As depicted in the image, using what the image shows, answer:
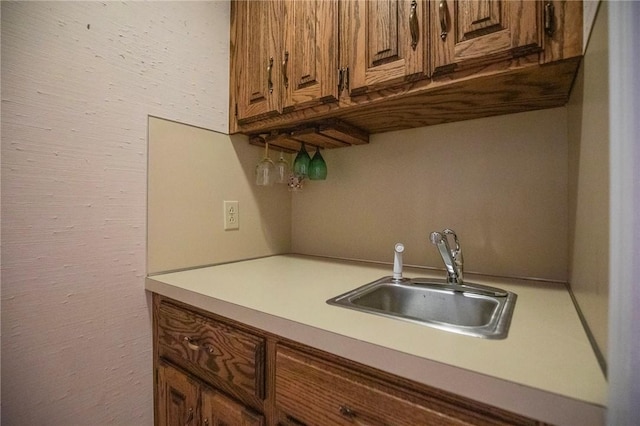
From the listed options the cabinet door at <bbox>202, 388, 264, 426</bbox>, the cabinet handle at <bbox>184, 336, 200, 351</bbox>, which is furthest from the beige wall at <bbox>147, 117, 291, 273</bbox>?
the cabinet door at <bbox>202, 388, 264, 426</bbox>

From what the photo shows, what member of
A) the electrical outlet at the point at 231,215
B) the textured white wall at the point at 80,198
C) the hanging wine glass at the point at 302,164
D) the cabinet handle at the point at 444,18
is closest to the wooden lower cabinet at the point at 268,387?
the textured white wall at the point at 80,198

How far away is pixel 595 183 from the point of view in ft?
1.51

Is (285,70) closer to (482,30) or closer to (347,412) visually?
(482,30)

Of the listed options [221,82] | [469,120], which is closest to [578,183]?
[469,120]

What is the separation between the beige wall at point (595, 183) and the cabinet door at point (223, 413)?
691 mm

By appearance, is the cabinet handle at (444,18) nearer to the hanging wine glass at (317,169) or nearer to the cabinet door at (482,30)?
the cabinet door at (482,30)

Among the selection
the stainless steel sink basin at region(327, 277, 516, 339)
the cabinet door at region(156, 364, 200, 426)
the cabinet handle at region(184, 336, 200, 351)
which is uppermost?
the stainless steel sink basin at region(327, 277, 516, 339)

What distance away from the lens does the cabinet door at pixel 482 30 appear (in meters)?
0.63

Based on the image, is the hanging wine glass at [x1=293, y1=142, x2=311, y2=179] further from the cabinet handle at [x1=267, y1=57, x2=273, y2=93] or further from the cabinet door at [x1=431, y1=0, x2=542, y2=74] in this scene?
the cabinet door at [x1=431, y1=0, x2=542, y2=74]

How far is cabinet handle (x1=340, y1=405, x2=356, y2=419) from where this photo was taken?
1.73 feet

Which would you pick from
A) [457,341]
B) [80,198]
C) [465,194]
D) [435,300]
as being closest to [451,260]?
[435,300]

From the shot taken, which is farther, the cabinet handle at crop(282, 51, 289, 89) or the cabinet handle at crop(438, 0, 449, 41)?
the cabinet handle at crop(282, 51, 289, 89)

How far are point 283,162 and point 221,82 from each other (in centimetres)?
41

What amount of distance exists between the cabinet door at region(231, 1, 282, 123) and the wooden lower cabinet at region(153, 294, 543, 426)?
74cm
